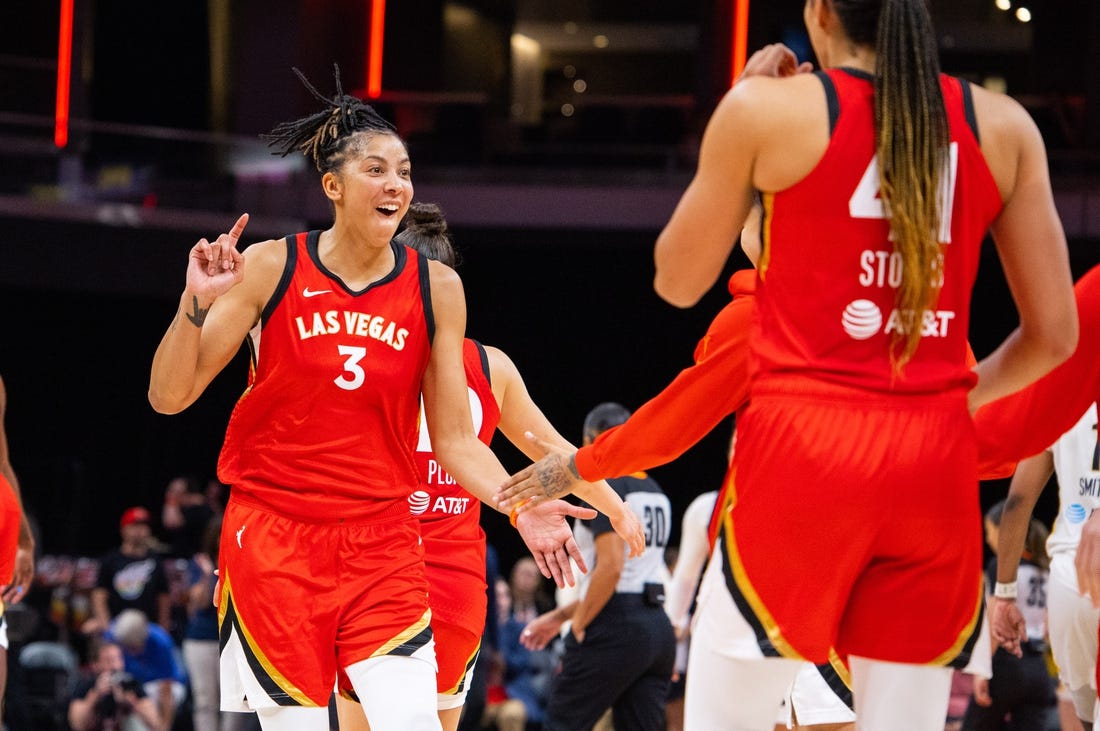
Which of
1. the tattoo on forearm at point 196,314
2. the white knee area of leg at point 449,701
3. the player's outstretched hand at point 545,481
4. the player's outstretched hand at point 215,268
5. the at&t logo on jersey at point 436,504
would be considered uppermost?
the player's outstretched hand at point 215,268

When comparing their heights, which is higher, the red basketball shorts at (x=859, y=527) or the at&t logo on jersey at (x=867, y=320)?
→ the at&t logo on jersey at (x=867, y=320)

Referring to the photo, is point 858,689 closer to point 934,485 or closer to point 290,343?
point 934,485

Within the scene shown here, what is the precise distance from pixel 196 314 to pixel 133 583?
7.22 m

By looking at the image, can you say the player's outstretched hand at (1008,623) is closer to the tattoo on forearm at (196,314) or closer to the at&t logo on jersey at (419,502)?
the at&t logo on jersey at (419,502)

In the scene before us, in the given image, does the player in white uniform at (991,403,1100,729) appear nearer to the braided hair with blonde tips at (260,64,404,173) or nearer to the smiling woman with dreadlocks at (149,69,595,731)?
the smiling woman with dreadlocks at (149,69,595,731)

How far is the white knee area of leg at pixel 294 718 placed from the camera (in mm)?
3406

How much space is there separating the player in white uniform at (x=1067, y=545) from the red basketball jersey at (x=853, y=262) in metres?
2.94

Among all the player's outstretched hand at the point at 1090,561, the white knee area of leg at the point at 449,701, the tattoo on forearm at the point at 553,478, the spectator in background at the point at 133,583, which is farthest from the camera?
the spectator in background at the point at 133,583

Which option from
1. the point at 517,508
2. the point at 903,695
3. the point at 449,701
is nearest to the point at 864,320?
the point at 903,695

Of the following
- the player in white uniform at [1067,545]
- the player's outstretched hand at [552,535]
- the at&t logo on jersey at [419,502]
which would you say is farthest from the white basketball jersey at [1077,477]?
the player's outstretched hand at [552,535]

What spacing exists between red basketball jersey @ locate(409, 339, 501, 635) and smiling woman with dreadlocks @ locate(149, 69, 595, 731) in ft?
2.44

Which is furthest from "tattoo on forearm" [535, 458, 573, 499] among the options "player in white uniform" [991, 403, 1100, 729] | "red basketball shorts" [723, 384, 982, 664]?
"player in white uniform" [991, 403, 1100, 729]

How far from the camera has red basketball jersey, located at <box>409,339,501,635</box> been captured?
4391mm

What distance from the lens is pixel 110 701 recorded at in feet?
28.7
